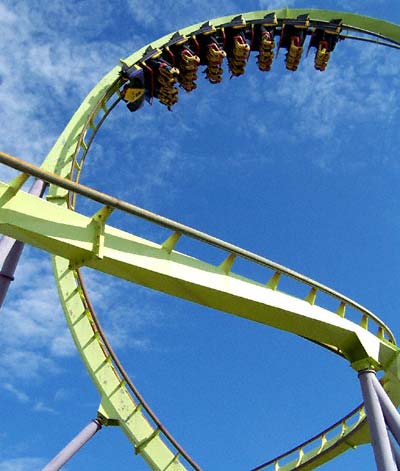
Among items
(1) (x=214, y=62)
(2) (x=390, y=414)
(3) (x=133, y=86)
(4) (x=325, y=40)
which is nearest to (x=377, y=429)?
(2) (x=390, y=414)

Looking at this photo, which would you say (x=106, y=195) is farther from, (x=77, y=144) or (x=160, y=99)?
(x=160, y=99)

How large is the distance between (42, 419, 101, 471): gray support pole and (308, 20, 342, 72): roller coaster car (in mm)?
8542

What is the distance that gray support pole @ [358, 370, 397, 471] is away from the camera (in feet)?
19.1

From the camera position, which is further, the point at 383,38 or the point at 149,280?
the point at 383,38

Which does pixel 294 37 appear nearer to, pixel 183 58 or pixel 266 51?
pixel 266 51

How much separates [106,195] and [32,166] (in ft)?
2.24

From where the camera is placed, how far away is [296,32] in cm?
1290

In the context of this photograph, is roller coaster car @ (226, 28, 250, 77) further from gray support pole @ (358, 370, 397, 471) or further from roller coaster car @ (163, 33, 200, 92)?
gray support pole @ (358, 370, 397, 471)

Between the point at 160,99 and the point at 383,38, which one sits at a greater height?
the point at 383,38

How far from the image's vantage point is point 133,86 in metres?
11.0

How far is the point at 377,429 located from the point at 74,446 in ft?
13.5

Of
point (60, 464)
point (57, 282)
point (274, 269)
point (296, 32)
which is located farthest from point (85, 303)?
point (296, 32)

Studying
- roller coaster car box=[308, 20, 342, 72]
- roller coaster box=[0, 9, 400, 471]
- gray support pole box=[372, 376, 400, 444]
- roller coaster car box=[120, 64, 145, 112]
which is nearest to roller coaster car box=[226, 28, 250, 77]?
roller coaster box=[0, 9, 400, 471]

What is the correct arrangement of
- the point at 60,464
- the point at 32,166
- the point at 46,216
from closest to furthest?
the point at 32,166, the point at 46,216, the point at 60,464
